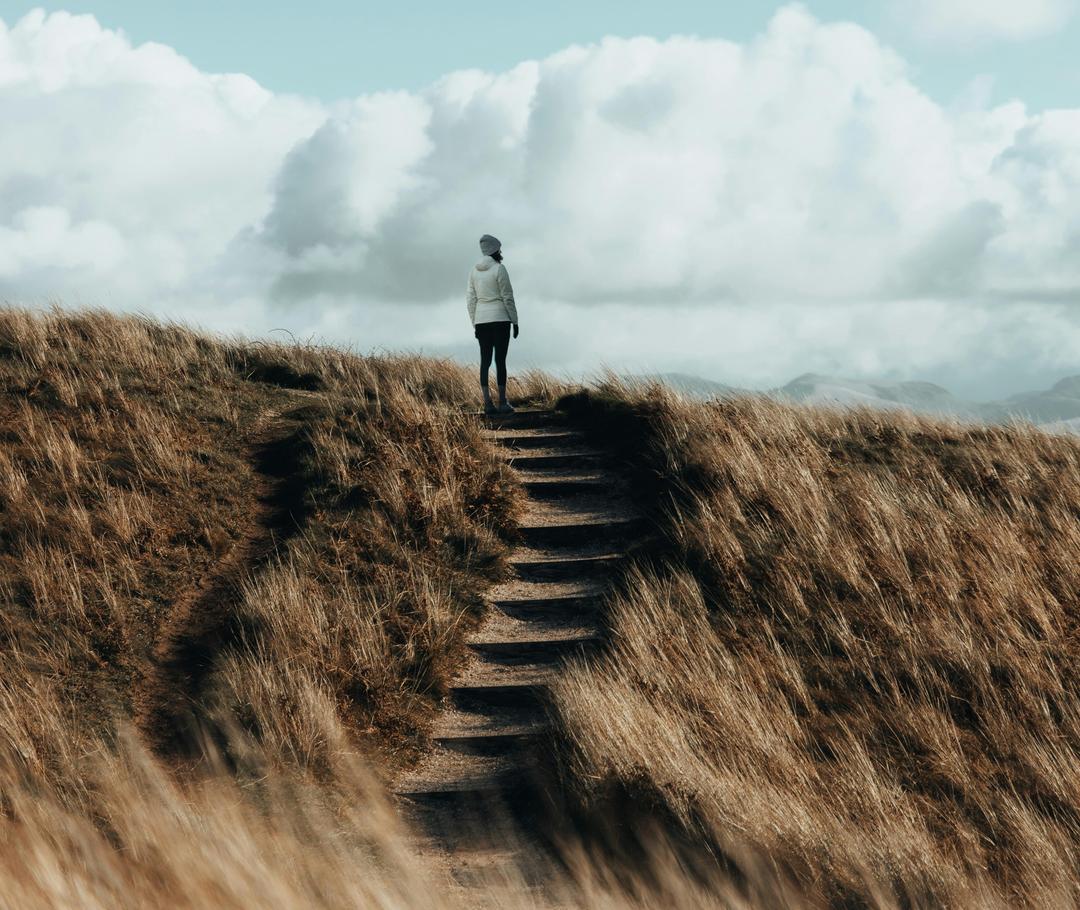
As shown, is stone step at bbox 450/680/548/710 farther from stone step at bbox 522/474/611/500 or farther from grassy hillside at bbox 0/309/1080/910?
stone step at bbox 522/474/611/500

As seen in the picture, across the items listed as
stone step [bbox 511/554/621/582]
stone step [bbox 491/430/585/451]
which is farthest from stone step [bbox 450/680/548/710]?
stone step [bbox 491/430/585/451]

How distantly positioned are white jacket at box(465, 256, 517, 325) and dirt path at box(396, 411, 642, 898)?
5.07 feet

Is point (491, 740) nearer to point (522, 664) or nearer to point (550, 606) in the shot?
point (522, 664)

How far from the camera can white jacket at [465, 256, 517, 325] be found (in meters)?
13.4

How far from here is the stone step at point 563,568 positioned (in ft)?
34.0

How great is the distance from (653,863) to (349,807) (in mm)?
2231

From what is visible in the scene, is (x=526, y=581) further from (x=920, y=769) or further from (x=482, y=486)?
(x=920, y=769)

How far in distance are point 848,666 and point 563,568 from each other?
321cm

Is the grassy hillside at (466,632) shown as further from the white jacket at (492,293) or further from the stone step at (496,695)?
the white jacket at (492,293)

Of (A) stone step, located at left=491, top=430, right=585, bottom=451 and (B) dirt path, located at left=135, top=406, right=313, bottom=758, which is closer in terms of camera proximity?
(B) dirt path, located at left=135, top=406, right=313, bottom=758

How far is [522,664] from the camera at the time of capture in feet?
29.7

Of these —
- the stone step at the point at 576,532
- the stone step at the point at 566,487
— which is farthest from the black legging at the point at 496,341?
the stone step at the point at 576,532

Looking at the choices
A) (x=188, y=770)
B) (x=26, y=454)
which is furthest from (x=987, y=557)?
(x=26, y=454)

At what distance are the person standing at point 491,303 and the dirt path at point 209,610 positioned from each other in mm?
2814
